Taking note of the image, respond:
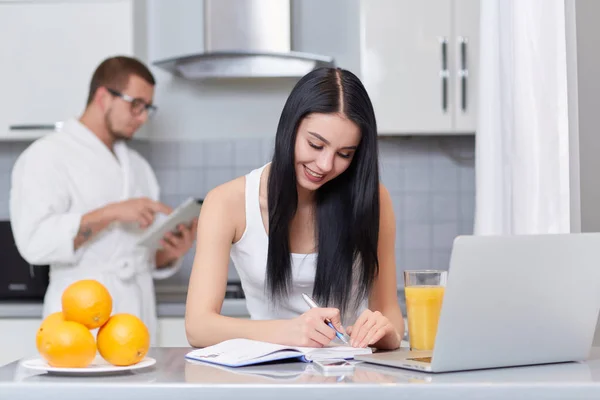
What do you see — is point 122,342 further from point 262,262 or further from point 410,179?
point 410,179

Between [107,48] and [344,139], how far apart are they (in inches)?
64.6

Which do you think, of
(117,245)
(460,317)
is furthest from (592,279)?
(117,245)

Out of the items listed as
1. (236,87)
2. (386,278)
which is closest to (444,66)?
(236,87)

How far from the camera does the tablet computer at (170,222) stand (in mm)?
2615

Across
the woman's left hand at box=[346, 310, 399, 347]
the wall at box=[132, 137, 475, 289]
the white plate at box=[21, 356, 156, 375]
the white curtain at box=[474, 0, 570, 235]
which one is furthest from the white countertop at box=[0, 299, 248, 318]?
the white plate at box=[21, 356, 156, 375]

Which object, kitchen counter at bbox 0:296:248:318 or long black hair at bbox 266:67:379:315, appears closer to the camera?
long black hair at bbox 266:67:379:315

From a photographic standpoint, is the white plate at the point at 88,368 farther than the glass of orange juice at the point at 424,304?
Answer: No

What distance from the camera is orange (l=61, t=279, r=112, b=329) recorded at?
3.64 ft

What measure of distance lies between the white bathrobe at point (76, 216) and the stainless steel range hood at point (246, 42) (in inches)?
19.1

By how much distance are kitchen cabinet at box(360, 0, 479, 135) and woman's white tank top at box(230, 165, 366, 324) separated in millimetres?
1287

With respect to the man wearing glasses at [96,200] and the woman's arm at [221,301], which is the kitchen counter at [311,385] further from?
the man wearing glasses at [96,200]

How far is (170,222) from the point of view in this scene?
268 centimetres

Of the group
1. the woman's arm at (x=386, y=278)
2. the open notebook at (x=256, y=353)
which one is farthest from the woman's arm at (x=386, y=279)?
the open notebook at (x=256, y=353)

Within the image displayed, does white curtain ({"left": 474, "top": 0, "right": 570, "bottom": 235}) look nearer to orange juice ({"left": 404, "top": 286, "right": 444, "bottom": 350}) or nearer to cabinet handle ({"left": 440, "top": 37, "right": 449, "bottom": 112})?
orange juice ({"left": 404, "top": 286, "right": 444, "bottom": 350})
